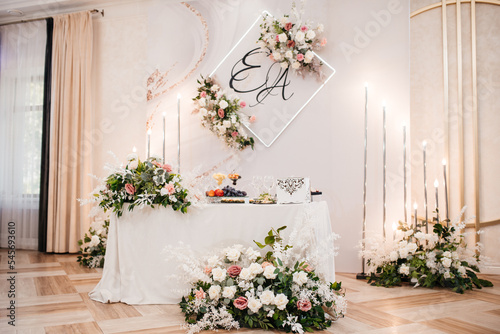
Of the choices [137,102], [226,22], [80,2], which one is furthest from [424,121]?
[80,2]

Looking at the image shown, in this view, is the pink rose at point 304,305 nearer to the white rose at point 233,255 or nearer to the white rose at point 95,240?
the white rose at point 233,255

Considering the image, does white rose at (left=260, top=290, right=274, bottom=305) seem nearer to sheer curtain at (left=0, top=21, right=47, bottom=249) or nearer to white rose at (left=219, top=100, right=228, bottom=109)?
white rose at (left=219, top=100, right=228, bottom=109)

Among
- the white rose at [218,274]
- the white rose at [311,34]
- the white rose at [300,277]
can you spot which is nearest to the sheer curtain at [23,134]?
the white rose at [311,34]

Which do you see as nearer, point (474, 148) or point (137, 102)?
point (474, 148)

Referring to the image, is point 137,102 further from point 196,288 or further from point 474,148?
point 474,148

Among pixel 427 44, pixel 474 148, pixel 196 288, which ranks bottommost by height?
pixel 196 288

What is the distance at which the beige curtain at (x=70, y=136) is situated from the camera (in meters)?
5.83

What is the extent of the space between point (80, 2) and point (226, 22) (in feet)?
7.29

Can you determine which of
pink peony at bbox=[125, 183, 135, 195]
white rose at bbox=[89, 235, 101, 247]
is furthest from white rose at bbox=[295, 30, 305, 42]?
white rose at bbox=[89, 235, 101, 247]

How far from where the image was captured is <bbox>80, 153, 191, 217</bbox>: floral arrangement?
3.22 m

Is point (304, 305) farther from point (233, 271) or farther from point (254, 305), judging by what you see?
point (233, 271)

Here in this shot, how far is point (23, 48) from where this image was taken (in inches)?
245

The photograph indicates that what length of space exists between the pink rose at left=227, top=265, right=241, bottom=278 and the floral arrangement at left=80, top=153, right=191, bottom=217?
0.55 metres

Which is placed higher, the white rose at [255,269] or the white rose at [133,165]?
the white rose at [133,165]
